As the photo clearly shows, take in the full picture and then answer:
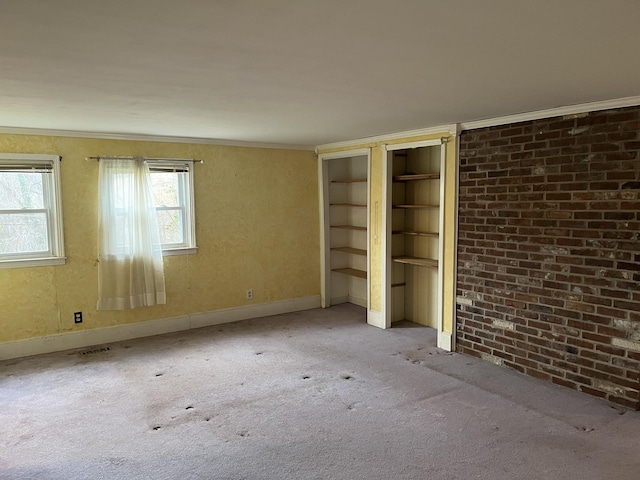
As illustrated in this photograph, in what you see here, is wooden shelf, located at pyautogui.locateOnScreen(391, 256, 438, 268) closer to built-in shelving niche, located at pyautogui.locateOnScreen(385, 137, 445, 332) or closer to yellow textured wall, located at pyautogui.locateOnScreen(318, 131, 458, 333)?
built-in shelving niche, located at pyautogui.locateOnScreen(385, 137, 445, 332)

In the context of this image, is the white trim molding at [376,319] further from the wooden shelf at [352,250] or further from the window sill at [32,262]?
the window sill at [32,262]

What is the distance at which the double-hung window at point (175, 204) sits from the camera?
521cm

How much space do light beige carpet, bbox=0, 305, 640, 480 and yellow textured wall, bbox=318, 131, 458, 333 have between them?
1.95 ft

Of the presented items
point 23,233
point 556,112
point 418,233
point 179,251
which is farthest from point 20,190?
point 556,112

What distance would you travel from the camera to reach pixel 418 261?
5211mm

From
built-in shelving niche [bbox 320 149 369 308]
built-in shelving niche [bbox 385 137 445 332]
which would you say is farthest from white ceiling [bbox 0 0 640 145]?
built-in shelving niche [bbox 320 149 369 308]

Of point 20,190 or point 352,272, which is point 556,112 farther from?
point 20,190

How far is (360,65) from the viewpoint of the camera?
232 centimetres

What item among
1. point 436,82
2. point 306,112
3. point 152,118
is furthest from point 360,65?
point 152,118

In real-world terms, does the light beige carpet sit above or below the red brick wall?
below

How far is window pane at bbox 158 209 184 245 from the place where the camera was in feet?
17.3

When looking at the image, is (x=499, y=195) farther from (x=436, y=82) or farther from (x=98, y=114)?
(x=98, y=114)

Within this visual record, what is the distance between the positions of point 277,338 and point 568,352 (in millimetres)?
2771

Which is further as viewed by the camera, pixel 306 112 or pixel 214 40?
pixel 306 112
